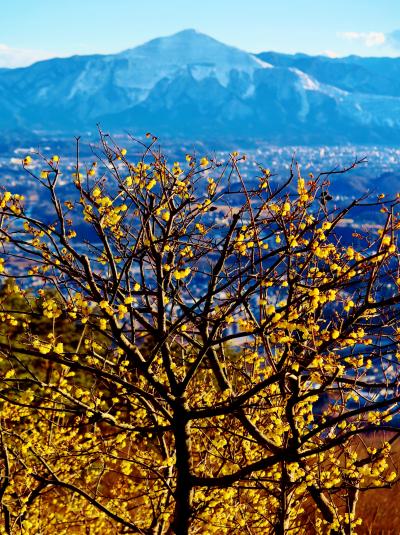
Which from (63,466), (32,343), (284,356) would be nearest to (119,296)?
(32,343)

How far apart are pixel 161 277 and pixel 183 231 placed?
62 centimetres

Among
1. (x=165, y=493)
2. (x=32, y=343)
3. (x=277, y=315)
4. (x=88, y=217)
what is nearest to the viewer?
(x=277, y=315)

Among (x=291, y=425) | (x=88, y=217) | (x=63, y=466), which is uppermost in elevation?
(x=88, y=217)

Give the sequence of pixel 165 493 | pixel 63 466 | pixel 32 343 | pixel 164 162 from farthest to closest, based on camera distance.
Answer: pixel 63 466 → pixel 165 493 → pixel 164 162 → pixel 32 343

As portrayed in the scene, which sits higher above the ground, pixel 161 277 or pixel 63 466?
pixel 161 277

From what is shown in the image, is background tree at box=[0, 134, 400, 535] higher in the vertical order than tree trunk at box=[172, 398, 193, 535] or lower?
higher

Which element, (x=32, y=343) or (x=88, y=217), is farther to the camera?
(x=88, y=217)

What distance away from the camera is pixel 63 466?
938 cm

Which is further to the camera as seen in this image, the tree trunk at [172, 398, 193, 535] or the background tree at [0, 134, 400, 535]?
the tree trunk at [172, 398, 193, 535]

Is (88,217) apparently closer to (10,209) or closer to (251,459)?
(10,209)

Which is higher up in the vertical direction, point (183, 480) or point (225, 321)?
point (225, 321)

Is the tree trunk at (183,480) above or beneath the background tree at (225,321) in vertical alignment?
beneath

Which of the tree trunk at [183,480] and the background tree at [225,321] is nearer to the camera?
the background tree at [225,321]

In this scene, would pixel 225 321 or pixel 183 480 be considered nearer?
pixel 225 321
